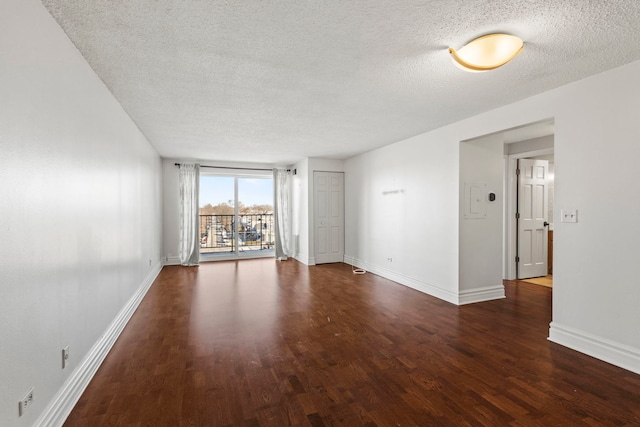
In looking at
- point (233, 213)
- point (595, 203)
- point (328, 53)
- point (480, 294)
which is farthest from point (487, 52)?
point (233, 213)

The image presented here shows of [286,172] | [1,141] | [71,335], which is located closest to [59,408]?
[71,335]

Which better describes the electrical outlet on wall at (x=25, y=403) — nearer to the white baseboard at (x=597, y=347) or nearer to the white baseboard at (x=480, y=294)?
the white baseboard at (x=597, y=347)

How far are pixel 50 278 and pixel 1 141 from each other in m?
0.79

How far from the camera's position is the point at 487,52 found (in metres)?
1.98

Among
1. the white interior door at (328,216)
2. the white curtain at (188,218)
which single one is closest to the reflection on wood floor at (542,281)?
the white interior door at (328,216)

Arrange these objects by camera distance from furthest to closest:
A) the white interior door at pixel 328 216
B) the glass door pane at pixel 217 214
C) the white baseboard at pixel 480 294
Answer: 1. the glass door pane at pixel 217 214
2. the white interior door at pixel 328 216
3. the white baseboard at pixel 480 294

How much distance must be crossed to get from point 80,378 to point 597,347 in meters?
4.01

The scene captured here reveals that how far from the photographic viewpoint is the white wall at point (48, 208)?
51.6 inches

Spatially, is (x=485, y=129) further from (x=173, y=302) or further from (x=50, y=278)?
(x=173, y=302)

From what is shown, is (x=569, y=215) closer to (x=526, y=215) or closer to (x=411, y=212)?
(x=411, y=212)

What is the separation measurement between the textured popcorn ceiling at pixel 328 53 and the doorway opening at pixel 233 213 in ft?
11.4

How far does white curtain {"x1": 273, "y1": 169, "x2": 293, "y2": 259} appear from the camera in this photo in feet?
23.4

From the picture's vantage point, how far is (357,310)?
3.61 meters

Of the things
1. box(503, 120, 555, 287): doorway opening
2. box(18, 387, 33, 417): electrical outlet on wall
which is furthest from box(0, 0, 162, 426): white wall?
box(503, 120, 555, 287): doorway opening
